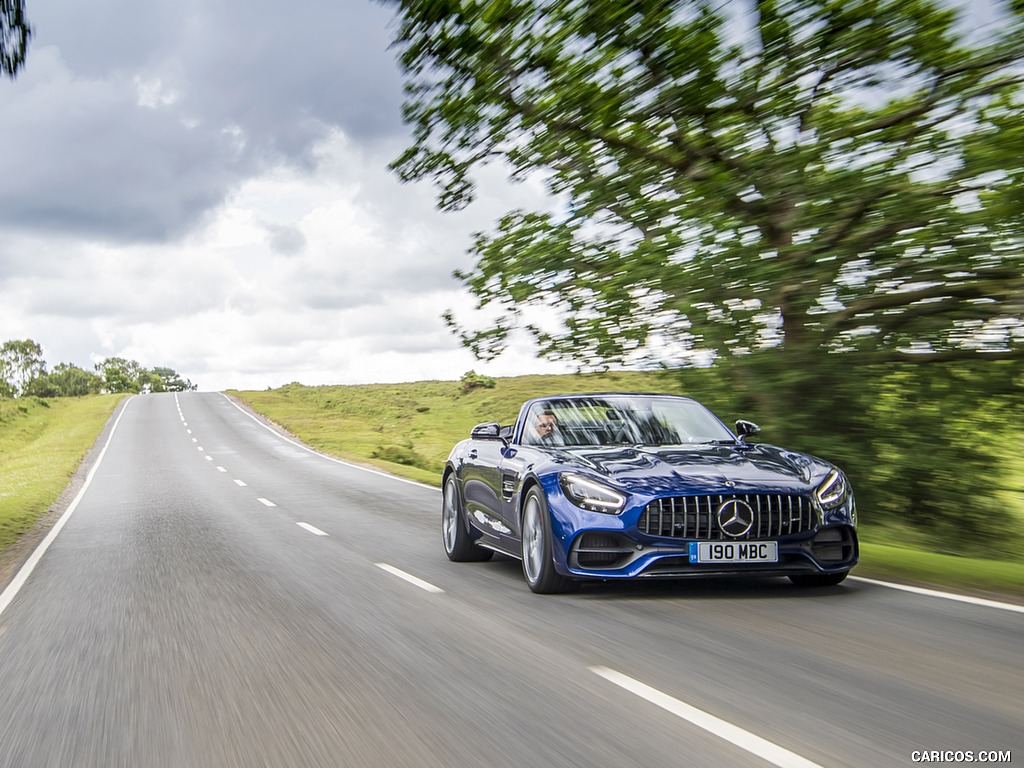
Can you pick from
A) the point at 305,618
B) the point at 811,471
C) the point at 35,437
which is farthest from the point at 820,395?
the point at 35,437

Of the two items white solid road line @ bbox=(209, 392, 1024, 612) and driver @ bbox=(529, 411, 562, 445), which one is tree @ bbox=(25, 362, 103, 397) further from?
driver @ bbox=(529, 411, 562, 445)

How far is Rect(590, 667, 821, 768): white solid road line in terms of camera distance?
362 centimetres

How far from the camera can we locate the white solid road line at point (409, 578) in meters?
8.14

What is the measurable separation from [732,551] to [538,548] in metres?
1.53

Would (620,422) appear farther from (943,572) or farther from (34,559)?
(34,559)

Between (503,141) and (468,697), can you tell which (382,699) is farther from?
(503,141)

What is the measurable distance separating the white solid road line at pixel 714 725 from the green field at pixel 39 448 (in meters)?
12.3

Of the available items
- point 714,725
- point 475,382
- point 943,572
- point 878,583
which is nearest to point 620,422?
point 878,583

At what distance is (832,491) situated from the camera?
283 inches

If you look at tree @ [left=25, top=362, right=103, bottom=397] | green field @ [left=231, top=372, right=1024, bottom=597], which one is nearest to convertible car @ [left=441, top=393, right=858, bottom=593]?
green field @ [left=231, top=372, right=1024, bottom=597]

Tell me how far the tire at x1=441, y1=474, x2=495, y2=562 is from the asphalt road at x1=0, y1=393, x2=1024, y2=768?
220 millimetres

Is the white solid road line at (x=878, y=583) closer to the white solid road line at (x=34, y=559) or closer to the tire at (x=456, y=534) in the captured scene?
the tire at (x=456, y=534)

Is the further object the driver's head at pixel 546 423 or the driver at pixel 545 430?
the driver's head at pixel 546 423

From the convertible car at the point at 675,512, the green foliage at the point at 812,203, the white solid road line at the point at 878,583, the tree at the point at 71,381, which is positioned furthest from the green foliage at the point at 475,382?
the tree at the point at 71,381
